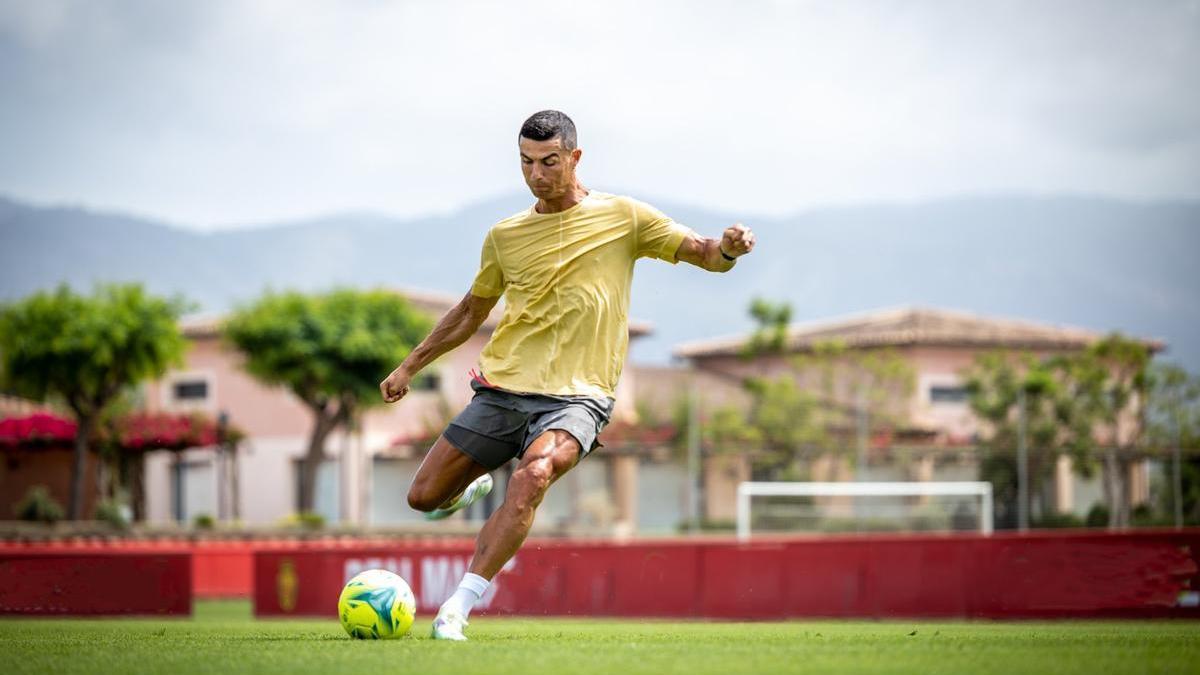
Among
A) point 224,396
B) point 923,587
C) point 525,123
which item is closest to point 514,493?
point 525,123

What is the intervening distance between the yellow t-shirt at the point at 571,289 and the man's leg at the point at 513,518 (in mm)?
300

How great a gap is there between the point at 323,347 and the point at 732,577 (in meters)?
28.9

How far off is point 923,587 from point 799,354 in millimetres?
35375

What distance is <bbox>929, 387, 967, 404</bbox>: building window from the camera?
185ft

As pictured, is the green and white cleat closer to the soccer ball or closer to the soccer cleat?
the soccer ball

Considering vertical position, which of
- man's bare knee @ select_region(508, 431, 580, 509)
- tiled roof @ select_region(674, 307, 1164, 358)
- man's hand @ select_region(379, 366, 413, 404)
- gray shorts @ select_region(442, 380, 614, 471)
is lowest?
man's bare knee @ select_region(508, 431, 580, 509)

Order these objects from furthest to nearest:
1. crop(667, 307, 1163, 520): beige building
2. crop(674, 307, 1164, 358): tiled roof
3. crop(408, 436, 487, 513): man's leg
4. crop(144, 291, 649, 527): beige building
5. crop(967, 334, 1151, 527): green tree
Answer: crop(674, 307, 1164, 358): tiled roof
crop(144, 291, 649, 527): beige building
crop(667, 307, 1163, 520): beige building
crop(967, 334, 1151, 527): green tree
crop(408, 436, 487, 513): man's leg

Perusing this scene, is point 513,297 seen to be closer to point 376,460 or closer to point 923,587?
point 923,587

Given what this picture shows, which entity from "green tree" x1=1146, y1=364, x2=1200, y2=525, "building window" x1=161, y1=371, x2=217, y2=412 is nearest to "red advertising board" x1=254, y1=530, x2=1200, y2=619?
"green tree" x1=1146, y1=364, x2=1200, y2=525

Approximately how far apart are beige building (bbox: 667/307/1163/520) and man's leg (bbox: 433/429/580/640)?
25.5 metres

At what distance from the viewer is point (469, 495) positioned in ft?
27.2

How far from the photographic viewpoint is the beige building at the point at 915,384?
3691 cm

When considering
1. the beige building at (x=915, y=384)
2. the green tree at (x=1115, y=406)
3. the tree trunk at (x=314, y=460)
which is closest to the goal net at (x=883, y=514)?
the beige building at (x=915, y=384)

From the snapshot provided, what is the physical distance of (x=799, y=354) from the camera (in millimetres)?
54094
